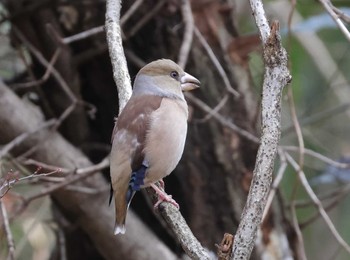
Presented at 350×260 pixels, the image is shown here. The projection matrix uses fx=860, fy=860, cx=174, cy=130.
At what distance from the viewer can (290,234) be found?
477cm

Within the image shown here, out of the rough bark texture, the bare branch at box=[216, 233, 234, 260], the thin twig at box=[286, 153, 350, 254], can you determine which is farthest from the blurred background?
the bare branch at box=[216, 233, 234, 260]

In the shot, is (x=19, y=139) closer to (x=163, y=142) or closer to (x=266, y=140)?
(x=163, y=142)

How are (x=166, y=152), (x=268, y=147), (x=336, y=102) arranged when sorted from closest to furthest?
(x=268, y=147) < (x=166, y=152) < (x=336, y=102)

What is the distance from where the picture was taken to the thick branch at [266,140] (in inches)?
91.6

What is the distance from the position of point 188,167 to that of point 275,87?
226 centimetres

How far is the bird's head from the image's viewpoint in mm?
3412

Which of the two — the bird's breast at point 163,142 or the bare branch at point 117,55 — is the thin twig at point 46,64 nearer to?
the bare branch at point 117,55

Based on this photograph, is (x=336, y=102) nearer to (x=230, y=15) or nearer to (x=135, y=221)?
(x=230, y=15)

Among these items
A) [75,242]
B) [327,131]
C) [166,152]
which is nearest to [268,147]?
[166,152]

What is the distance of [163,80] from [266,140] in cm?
113

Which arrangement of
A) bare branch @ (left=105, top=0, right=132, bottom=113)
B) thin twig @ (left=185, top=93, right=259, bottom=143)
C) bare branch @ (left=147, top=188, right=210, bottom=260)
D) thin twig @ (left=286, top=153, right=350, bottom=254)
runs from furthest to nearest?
thin twig @ (left=185, top=93, right=259, bottom=143), thin twig @ (left=286, top=153, right=350, bottom=254), bare branch @ (left=105, top=0, right=132, bottom=113), bare branch @ (left=147, top=188, right=210, bottom=260)

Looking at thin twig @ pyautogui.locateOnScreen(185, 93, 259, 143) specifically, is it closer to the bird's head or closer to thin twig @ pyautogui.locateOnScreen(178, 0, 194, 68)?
thin twig @ pyautogui.locateOnScreen(178, 0, 194, 68)

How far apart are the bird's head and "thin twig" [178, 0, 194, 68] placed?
1.88ft

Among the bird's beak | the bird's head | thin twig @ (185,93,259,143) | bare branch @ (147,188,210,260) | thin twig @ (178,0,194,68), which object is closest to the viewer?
bare branch @ (147,188,210,260)
